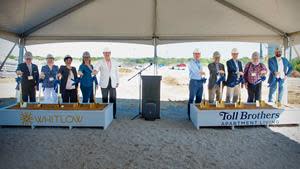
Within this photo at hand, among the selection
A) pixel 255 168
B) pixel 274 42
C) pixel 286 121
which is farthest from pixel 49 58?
pixel 274 42

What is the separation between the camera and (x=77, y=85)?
5598 millimetres

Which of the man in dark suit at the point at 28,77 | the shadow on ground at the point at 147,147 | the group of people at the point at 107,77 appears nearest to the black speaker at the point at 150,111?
the shadow on ground at the point at 147,147

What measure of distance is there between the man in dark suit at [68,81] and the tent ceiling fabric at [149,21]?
1498 millimetres

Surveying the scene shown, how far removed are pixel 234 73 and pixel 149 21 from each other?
260cm

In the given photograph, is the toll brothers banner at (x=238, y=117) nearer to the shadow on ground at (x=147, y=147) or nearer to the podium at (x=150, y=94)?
the shadow on ground at (x=147, y=147)

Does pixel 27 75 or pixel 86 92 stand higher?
pixel 27 75

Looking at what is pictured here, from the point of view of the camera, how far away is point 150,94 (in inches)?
219

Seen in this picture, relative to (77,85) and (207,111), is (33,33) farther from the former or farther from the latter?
(207,111)

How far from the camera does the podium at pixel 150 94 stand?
5.54 metres

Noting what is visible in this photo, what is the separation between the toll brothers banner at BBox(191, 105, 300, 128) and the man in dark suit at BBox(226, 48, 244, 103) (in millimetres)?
956

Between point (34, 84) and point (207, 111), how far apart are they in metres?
3.86

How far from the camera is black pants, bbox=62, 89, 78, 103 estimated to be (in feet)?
18.2

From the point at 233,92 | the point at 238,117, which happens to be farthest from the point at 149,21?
the point at 238,117

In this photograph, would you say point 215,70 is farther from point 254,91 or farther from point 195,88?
point 254,91
